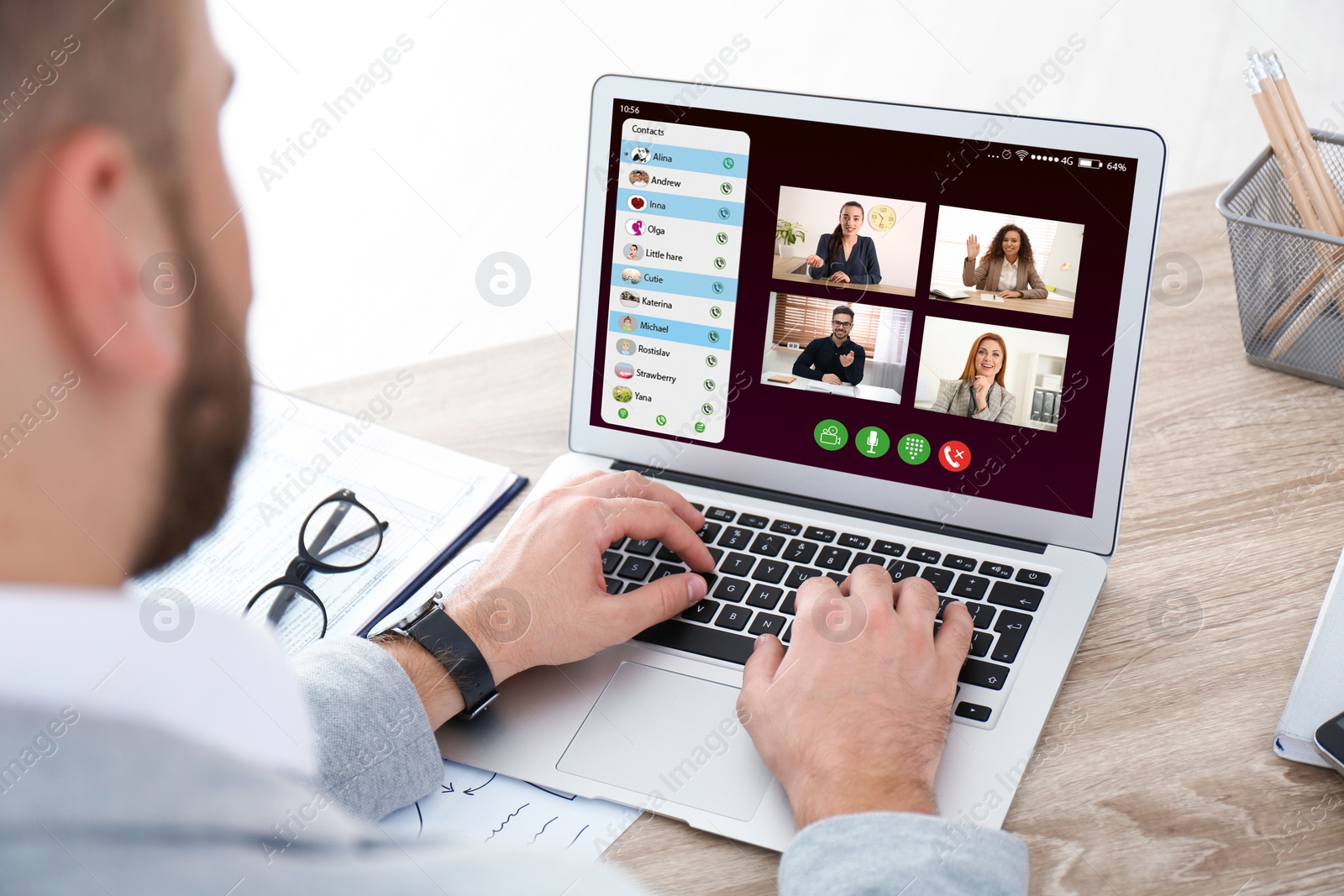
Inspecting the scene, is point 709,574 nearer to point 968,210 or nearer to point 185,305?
point 968,210

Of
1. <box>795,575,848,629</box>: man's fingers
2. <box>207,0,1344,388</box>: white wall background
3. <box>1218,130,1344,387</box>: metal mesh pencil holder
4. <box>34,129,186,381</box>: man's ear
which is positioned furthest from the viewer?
<box>207,0,1344,388</box>: white wall background

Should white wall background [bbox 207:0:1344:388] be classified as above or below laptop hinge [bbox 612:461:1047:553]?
above

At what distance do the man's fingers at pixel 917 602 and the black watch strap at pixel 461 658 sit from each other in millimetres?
306

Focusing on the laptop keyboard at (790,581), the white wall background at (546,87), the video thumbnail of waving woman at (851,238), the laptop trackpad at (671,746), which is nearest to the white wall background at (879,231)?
the video thumbnail of waving woman at (851,238)

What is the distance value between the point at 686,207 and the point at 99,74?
0.64m

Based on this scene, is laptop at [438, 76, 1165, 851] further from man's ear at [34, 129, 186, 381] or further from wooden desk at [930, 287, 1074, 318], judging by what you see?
man's ear at [34, 129, 186, 381]

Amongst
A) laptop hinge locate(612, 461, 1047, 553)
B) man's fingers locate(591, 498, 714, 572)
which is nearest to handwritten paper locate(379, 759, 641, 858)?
man's fingers locate(591, 498, 714, 572)

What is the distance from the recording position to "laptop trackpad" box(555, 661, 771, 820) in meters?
0.67

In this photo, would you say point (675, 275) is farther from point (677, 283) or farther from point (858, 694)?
point (858, 694)

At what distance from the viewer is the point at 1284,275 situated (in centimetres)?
102

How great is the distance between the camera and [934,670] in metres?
0.70

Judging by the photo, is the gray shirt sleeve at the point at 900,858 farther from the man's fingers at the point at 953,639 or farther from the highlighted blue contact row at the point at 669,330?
the highlighted blue contact row at the point at 669,330

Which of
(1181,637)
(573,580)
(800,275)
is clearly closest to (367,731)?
(573,580)

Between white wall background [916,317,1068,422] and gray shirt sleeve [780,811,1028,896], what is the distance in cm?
38
